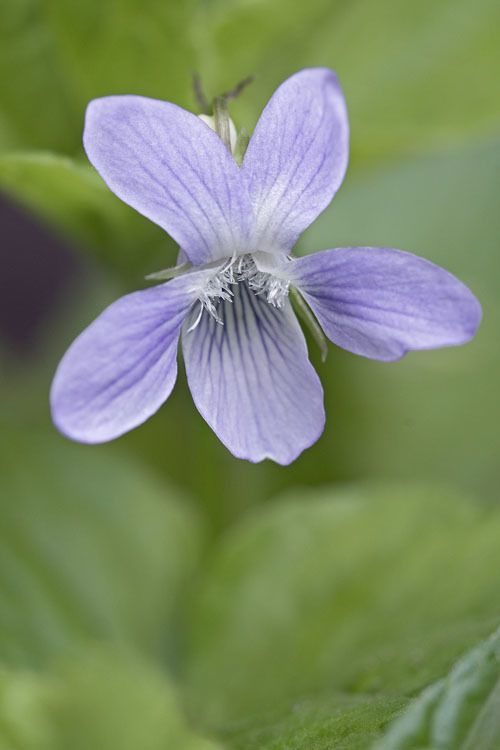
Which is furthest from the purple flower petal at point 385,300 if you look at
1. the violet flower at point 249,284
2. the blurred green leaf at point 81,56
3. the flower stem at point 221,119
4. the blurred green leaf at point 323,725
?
the blurred green leaf at point 81,56

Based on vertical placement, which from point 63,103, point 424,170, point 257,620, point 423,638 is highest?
point 424,170

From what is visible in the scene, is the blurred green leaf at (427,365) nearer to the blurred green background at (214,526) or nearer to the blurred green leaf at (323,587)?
the blurred green background at (214,526)

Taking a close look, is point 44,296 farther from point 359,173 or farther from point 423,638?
point 423,638

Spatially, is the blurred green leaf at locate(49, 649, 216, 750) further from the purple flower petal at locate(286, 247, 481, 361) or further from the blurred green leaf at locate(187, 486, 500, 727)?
the purple flower petal at locate(286, 247, 481, 361)

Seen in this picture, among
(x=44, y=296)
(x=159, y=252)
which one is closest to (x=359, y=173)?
(x=159, y=252)

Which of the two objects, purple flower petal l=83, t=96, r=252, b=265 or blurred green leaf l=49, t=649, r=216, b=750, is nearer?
purple flower petal l=83, t=96, r=252, b=265

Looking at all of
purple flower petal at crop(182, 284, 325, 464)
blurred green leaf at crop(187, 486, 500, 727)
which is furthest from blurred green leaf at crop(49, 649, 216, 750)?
purple flower petal at crop(182, 284, 325, 464)
